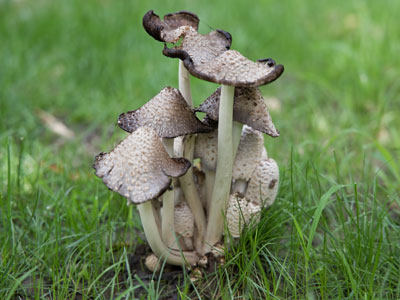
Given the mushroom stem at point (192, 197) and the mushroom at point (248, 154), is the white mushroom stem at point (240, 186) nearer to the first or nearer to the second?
the mushroom at point (248, 154)

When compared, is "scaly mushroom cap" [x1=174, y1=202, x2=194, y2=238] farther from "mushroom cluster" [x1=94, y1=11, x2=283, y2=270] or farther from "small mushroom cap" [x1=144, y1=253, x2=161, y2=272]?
"small mushroom cap" [x1=144, y1=253, x2=161, y2=272]

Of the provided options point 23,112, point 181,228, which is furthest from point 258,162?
point 23,112

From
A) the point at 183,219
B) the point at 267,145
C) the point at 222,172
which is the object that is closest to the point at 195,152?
the point at 222,172

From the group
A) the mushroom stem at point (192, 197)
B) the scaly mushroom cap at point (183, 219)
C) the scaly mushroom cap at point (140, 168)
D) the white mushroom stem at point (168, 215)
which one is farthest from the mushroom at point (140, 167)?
the scaly mushroom cap at point (183, 219)

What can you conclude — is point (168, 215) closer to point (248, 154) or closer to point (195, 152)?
point (195, 152)

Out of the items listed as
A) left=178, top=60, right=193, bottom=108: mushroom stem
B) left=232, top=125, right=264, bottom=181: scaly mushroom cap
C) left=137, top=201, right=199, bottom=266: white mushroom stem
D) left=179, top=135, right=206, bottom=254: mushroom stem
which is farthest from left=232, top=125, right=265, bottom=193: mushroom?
left=137, top=201, right=199, bottom=266: white mushroom stem

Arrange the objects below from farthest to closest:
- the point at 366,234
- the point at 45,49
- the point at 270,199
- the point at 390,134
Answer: the point at 45,49
the point at 390,134
the point at 270,199
the point at 366,234

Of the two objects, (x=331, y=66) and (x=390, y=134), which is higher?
(x=331, y=66)

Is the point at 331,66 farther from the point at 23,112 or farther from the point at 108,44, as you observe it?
the point at 23,112
